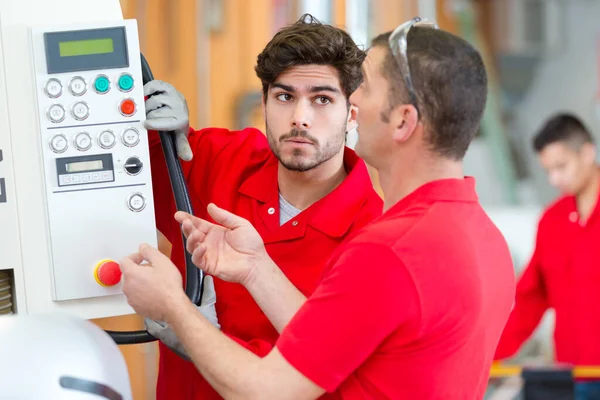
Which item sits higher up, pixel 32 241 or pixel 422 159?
pixel 422 159

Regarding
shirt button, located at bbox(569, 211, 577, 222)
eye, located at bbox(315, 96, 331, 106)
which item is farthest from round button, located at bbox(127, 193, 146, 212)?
shirt button, located at bbox(569, 211, 577, 222)

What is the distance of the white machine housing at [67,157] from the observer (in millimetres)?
1745

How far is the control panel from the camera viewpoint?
1.75m

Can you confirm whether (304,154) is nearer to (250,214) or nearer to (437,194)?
(250,214)

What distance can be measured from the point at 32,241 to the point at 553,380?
240cm

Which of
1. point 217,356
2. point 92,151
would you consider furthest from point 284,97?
point 217,356

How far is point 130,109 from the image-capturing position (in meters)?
1.78

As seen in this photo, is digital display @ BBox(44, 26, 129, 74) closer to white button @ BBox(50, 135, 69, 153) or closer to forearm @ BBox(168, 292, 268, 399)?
white button @ BBox(50, 135, 69, 153)

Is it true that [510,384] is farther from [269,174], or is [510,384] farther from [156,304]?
[156,304]

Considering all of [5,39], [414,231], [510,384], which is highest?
[5,39]

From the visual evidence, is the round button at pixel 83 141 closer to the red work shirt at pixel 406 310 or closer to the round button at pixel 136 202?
the round button at pixel 136 202

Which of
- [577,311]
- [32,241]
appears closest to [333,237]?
[32,241]

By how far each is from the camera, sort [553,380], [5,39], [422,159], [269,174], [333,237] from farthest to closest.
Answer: [553,380] → [269,174] → [333,237] → [5,39] → [422,159]

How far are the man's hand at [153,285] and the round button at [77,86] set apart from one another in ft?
1.06
